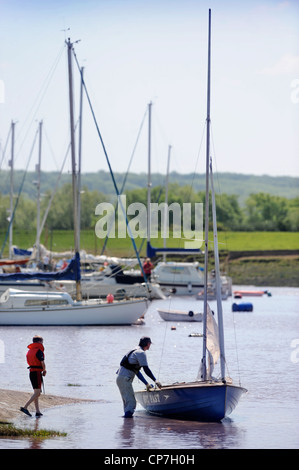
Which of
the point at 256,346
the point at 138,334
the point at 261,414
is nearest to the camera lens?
the point at 261,414

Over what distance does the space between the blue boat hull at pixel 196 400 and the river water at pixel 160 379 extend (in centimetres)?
24

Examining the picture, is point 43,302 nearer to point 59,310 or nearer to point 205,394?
point 59,310

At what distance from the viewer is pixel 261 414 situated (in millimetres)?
23234

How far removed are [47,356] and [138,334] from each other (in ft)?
33.8

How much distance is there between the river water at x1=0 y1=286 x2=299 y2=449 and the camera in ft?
64.2

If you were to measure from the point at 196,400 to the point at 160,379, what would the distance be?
7.99 m

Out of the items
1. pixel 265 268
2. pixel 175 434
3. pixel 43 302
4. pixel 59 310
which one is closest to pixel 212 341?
pixel 175 434

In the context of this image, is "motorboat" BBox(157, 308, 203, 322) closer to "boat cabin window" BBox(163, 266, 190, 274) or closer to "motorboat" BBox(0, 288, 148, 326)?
"motorboat" BBox(0, 288, 148, 326)

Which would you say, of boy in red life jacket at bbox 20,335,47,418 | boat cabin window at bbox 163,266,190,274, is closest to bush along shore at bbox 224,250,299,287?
boat cabin window at bbox 163,266,190,274

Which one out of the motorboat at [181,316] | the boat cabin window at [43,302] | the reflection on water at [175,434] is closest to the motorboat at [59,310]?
the boat cabin window at [43,302]

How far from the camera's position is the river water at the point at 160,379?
19562 mm

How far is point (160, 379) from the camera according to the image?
28953 millimetres

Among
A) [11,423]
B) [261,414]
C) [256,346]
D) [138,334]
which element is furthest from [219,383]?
[138,334]
